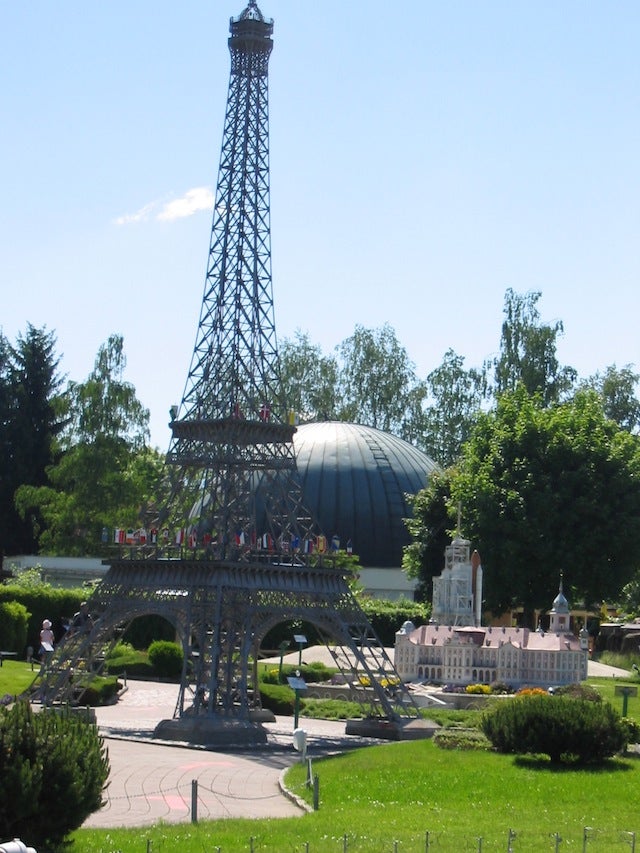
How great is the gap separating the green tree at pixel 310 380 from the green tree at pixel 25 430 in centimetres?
2081

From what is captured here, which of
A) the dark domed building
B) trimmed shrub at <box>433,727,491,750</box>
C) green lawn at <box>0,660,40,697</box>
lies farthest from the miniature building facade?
the dark domed building

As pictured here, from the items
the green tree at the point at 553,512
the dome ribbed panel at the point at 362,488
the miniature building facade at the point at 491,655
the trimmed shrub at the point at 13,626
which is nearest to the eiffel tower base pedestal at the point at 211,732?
the miniature building facade at the point at 491,655

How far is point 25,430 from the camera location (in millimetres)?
105812

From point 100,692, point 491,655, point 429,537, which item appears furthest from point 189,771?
point 429,537

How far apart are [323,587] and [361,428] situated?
5701 centimetres

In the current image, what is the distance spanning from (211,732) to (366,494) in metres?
55.2

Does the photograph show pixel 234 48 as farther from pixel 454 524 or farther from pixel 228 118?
pixel 454 524

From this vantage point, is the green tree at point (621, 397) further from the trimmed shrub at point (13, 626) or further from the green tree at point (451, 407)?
the trimmed shrub at point (13, 626)

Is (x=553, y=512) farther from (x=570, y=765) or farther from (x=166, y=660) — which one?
(x=570, y=765)

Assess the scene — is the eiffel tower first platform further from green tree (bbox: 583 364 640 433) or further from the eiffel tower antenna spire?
green tree (bbox: 583 364 640 433)

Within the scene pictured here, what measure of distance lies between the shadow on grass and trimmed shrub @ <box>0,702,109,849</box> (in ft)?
48.8

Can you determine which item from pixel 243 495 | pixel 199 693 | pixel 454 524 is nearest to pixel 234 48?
pixel 243 495

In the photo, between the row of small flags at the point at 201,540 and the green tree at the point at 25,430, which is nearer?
the row of small flags at the point at 201,540

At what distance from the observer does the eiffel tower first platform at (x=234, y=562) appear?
158ft
